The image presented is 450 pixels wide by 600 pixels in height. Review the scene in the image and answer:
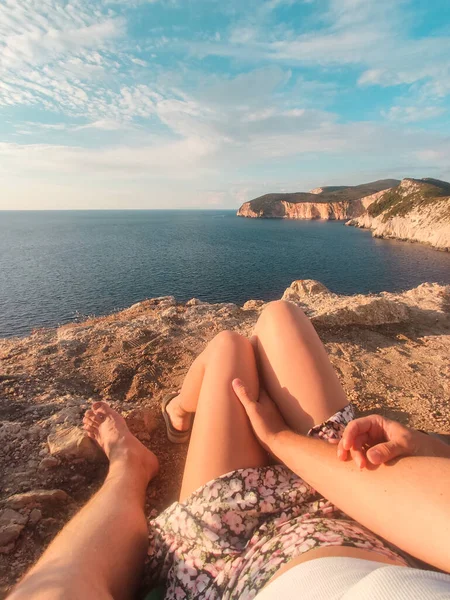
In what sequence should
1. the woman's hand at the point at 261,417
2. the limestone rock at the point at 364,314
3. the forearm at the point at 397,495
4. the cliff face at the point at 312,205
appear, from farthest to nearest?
the cliff face at the point at 312,205
the limestone rock at the point at 364,314
the woman's hand at the point at 261,417
the forearm at the point at 397,495

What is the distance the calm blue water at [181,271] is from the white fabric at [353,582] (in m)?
26.0

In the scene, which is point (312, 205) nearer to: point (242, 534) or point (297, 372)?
point (297, 372)

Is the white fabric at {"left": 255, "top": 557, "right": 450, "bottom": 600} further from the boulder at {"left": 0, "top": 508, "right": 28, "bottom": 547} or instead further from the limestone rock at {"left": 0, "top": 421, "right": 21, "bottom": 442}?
the limestone rock at {"left": 0, "top": 421, "right": 21, "bottom": 442}

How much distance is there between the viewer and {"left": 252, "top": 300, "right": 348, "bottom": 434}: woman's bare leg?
223cm

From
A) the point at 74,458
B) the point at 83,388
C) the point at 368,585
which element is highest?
the point at 368,585

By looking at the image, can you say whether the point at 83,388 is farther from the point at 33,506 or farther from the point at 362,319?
the point at 362,319

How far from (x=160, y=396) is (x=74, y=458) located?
1.46m

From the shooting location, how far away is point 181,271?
42.6 metres

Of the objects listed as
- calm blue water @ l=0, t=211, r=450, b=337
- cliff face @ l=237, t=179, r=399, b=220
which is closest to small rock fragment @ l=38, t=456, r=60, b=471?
calm blue water @ l=0, t=211, r=450, b=337

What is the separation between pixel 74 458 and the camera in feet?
9.97

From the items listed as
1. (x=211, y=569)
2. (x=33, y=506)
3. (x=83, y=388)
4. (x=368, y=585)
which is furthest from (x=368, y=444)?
(x=83, y=388)

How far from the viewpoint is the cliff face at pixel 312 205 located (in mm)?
116688

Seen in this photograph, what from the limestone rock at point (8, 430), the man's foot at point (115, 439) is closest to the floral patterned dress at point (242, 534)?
the man's foot at point (115, 439)

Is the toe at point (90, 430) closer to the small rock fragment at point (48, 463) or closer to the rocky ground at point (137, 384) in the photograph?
the rocky ground at point (137, 384)
